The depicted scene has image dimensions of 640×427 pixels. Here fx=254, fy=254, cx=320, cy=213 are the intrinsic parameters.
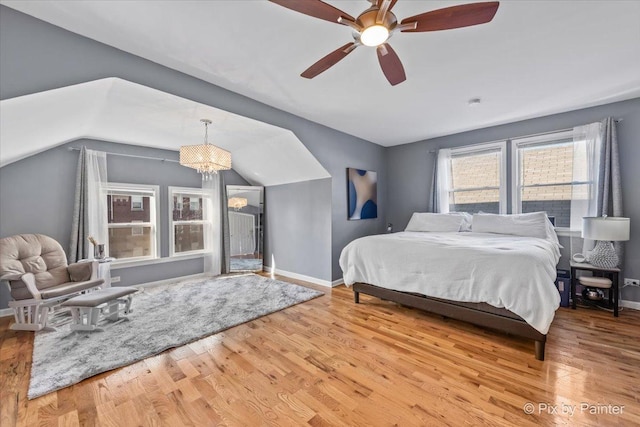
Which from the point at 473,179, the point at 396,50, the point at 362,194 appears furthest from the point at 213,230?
the point at 473,179

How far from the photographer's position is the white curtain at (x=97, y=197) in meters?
3.59

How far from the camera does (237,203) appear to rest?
5.19 metres

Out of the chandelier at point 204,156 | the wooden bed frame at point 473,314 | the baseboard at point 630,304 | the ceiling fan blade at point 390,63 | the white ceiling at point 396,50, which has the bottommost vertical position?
the baseboard at point 630,304

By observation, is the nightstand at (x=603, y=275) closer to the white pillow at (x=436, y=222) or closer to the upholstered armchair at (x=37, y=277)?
the white pillow at (x=436, y=222)

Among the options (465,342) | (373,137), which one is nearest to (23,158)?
(373,137)

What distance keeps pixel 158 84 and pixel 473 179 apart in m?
4.63

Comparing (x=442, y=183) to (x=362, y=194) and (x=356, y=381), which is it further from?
(x=356, y=381)

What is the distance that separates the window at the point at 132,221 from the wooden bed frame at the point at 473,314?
146 inches

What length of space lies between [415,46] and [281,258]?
4.03m

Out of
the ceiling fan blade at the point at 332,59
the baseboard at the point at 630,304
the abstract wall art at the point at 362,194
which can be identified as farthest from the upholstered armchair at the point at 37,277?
the baseboard at the point at 630,304

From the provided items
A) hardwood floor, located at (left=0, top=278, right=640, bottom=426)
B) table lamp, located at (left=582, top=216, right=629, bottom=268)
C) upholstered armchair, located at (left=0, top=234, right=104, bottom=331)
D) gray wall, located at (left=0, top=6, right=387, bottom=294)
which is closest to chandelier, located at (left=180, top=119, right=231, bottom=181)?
gray wall, located at (left=0, top=6, right=387, bottom=294)

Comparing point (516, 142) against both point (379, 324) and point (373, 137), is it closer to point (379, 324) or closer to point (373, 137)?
point (373, 137)

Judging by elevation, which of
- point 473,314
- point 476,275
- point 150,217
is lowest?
point 473,314

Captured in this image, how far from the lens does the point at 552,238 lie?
3268 mm
